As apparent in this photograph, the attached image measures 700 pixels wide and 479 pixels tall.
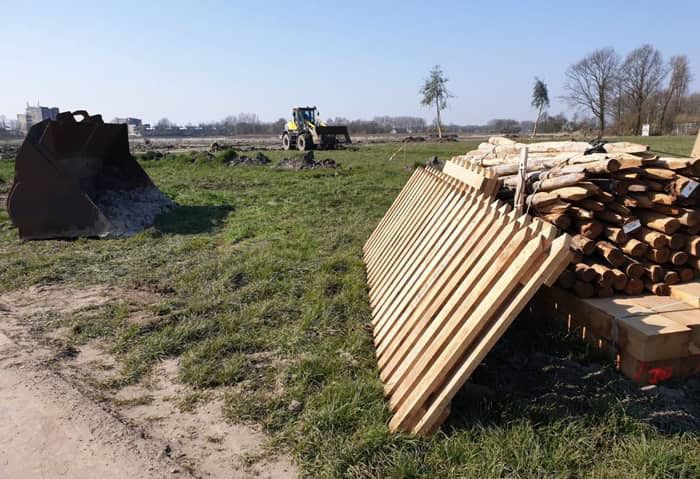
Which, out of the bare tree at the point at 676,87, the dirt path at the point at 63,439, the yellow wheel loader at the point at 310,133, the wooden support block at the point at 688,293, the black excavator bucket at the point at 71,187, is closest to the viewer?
the dirt path at the point at 63,439

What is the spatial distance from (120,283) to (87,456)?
3205 millimetres

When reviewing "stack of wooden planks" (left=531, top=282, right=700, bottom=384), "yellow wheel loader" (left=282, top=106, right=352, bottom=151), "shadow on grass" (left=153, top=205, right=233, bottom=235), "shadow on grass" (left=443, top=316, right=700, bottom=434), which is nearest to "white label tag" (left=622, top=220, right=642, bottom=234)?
"stack of wooden planks" (left=531, top=282, right=700, bottom=384)

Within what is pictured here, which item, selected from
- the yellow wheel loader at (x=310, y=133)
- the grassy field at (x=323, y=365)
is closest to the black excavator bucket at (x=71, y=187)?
the grassy field at (x=323, y=365)

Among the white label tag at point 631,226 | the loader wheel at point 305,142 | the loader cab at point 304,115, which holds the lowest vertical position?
the white label tag at point 631,226

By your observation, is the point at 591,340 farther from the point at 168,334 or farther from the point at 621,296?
the point at 168,334

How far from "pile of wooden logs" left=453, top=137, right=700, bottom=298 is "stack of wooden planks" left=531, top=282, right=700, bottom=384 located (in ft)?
0.45

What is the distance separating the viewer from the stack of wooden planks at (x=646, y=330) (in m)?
2.99

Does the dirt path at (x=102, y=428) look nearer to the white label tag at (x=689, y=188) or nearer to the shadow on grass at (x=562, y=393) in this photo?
the shadow on grass at (x=562, y=393)

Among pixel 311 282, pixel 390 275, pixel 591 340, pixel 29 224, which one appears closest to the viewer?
pixel 591 340

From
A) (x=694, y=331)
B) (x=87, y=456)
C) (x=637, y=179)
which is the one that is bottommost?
(x=87, y=456)

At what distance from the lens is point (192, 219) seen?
930 centimetres

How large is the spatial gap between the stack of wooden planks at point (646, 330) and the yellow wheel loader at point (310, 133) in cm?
2834

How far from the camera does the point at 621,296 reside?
3.62 meters

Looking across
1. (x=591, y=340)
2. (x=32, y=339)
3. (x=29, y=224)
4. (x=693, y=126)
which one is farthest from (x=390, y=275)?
(x=693, y=126)
